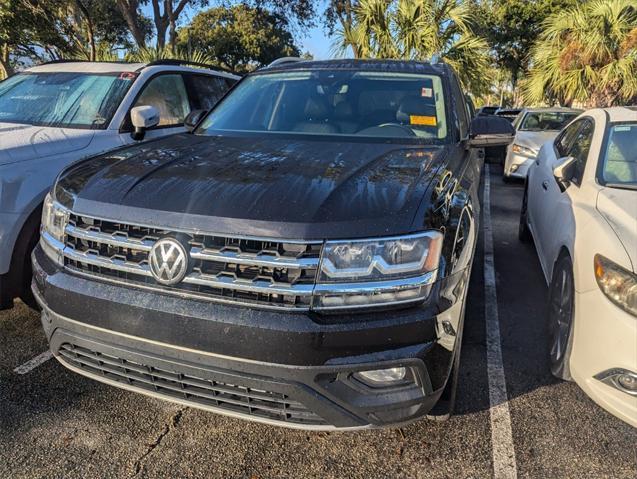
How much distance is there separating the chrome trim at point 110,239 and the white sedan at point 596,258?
2.03m

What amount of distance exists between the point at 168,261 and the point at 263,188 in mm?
487

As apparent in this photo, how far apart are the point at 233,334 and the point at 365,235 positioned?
A: 2.01 ft

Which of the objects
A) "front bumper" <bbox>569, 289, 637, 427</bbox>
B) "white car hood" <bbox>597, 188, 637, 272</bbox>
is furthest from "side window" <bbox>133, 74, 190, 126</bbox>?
"front bumper" <bbox>569, 289, 637, 427</bbox>

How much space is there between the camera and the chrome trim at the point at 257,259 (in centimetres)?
183

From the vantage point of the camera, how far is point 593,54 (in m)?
11.3

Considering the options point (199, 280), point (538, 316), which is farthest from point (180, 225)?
point (538, 316)

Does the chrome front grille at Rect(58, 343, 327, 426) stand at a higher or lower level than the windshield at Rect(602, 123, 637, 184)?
lower

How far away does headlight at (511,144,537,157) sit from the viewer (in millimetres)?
8693

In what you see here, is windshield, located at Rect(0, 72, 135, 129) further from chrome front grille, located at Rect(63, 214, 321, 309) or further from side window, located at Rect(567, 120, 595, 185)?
side window, located at Rect(567, 120, 595, 185)

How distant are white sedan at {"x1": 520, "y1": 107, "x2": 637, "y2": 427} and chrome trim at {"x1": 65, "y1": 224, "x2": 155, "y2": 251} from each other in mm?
2025

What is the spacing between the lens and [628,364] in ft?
6.95

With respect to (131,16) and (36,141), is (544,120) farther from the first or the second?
(131,16)

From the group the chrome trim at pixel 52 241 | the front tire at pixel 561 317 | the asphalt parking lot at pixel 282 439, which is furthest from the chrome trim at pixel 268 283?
the front tire at pixel 561 317

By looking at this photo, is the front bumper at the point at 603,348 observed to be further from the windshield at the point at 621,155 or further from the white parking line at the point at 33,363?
the white parking line at the point at 33,363
